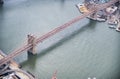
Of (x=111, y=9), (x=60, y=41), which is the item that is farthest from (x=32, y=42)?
(x=111, y=9)

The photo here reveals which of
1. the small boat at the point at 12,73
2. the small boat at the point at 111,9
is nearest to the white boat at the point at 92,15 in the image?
the small boat at the point at 111,9

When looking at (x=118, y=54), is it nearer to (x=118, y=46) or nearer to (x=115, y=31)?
(x=118, y=46)

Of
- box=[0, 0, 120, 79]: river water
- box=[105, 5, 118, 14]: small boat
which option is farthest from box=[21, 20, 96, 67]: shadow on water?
box=[105, 5, 118, 14]: small boat

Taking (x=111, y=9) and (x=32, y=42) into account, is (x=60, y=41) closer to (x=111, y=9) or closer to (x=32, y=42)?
(x=32, y=42)

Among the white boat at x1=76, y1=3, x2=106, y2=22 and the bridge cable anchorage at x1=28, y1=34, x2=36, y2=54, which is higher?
the bridge cable anchorage at x1=28, y1=34, x2=36, y2=54

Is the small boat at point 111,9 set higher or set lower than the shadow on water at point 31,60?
lower

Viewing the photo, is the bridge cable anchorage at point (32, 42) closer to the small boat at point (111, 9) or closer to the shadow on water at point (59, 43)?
the shadow on water at point (59, 43)

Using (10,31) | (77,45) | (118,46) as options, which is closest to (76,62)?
(77,45)

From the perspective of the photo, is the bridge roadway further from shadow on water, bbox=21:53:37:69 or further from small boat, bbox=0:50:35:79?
shadow on water, bbox=21:53:37:69
